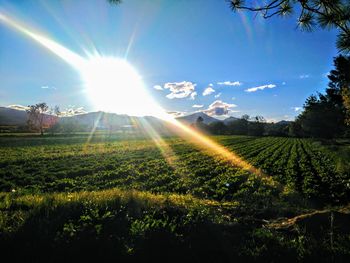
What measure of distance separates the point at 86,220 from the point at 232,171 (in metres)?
16.6

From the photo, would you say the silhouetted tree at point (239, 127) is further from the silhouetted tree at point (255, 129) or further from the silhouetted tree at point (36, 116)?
the silhouetted tree at point (36, 116)

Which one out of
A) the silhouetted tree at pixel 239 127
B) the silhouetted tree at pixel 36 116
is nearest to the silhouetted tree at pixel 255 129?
the silhouetted tree at pixel 239 127

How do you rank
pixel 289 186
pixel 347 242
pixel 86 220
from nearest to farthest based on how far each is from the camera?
1. pixel 347 242
2. pixel 86 220
3. pixel 289 186

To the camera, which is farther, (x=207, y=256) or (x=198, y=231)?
(x=198, y=231)

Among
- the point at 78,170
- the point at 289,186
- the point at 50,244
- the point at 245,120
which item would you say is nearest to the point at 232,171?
the point at 289,186

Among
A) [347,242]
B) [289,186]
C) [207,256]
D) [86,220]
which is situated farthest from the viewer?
[289,186]

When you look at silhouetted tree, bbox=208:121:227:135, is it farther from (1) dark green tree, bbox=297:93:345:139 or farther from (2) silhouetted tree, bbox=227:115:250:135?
(1) dark green tree, bbox=297:93:345:139

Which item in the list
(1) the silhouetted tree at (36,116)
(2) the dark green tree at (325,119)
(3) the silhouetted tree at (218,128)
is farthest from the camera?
(3) the silhouetted tree at (218,128)

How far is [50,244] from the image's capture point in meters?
5.25

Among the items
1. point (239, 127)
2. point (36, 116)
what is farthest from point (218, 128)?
point (36, 116)

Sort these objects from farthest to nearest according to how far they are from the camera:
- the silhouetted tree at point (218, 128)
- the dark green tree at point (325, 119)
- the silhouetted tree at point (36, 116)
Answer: the silhouetted tree at point (218, 128)
the silhouetted tree at point (36, 116)
the dark green tree at point (325, 119)

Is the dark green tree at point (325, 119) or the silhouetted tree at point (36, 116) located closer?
the dark green tree at point (325, 119)

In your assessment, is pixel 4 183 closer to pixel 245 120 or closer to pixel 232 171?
pixel 232 171

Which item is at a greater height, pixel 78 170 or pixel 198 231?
pixel 198 231
